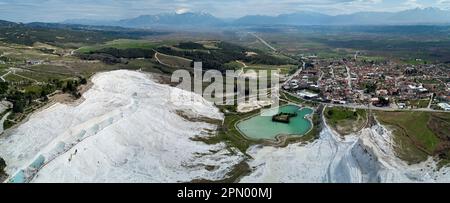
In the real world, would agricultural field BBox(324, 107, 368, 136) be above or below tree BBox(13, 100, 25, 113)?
→ below

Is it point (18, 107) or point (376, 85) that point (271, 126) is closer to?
point (18, 107)

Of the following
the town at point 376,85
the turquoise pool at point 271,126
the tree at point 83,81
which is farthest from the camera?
the town at point 376,85

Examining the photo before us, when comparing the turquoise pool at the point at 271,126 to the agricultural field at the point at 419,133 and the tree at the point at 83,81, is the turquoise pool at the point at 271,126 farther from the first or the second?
the tree at the point at 83,81

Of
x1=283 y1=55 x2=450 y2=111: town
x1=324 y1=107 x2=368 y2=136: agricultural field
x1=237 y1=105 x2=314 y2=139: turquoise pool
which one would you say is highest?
x1=283 y1=55 x2=450 y2=111: town

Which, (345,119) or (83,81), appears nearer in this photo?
(345,119)

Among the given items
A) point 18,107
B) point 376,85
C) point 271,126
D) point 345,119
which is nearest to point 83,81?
point 18,107

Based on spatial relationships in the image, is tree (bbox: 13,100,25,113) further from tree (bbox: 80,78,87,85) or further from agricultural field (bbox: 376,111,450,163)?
agricultural field (bbox: 376,111,450,163)

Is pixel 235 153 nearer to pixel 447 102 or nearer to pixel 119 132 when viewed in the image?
pixel 119 132

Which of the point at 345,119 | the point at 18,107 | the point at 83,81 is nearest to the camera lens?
the point at 18,107

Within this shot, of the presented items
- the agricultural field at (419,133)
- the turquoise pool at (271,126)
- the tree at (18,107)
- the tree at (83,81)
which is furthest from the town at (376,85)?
the tree at (18,107)

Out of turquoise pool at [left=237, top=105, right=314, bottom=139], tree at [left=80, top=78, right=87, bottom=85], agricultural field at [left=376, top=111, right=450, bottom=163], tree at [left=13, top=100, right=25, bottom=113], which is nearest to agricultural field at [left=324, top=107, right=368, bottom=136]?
agricultural field at [left=376, top=111, right=450, bottom=163]

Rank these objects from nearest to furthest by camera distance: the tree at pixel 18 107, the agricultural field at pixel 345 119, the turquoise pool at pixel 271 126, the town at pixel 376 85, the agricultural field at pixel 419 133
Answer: the agricultural field at pixel 419 133 → the tree at pixel 18 107 → the agricultural field at pixel 345 119 → the turquoise pool at pixel 271 126 → the town at pixel 376 85
